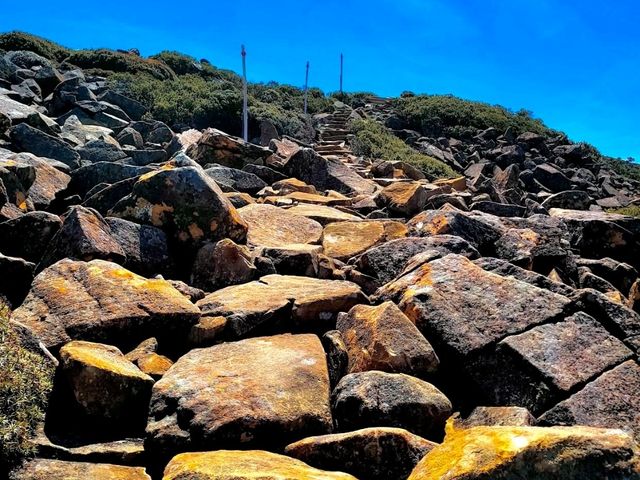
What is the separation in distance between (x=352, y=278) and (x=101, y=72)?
122 feet

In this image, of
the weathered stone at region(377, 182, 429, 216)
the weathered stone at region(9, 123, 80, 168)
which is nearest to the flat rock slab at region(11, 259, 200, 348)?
the weathered stone at region(377, 182, 429, 216)

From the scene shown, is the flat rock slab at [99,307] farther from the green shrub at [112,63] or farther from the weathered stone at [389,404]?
the green shrub at [112,63]

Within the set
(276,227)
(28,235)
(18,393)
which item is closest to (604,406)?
(18,393)

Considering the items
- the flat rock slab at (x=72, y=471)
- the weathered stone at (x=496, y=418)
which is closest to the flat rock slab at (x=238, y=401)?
the flat rock slab at (x=72, y=471)

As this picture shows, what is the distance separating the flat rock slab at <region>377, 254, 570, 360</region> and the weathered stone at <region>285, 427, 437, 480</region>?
1.58 meters

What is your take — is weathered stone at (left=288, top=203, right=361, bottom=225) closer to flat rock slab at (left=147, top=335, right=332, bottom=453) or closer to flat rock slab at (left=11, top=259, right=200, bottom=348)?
flat rock slab at (left=11, top=259, right=200, bottom=348)

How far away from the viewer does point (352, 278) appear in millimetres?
8297

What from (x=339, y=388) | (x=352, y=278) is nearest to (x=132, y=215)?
(x=352, y=278)

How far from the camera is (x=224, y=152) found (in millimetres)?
16531

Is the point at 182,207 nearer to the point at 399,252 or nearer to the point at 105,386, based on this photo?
the point at 399,252

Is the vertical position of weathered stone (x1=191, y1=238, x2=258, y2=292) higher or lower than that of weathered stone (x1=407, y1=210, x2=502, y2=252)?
lower

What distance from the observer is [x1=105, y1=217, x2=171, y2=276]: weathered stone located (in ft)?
26.1

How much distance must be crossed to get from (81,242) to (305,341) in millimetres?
3122

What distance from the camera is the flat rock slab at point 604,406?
5.03 meters
